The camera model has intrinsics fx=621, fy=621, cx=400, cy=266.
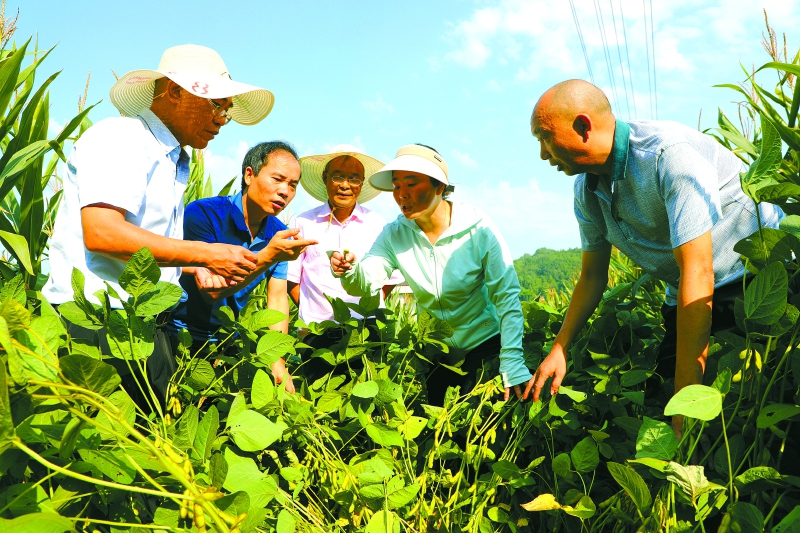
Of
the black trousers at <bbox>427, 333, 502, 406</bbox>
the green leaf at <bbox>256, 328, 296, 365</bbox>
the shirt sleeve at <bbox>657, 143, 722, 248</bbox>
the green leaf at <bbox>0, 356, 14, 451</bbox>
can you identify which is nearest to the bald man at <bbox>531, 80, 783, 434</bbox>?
the shirt sleeve at <bbox>657, 143, 722, 248</bbox>

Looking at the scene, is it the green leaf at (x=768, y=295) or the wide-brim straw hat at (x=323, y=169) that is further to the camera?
the wide-brim straw hat at (x=323, y=169)

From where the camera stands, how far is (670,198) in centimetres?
156

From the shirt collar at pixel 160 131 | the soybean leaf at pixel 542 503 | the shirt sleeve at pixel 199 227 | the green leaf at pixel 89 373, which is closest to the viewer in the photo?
the green leaf at pixel 89 373

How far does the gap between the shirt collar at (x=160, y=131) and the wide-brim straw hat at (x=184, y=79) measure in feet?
0.43

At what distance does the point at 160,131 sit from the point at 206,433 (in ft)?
3.56

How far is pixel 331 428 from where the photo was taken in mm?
1757

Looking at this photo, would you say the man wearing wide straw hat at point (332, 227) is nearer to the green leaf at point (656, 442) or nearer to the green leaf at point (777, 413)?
the green leaf at point (656, 442)

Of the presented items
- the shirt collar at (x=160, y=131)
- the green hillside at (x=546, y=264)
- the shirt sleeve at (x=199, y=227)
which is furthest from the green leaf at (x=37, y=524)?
the green hillside at (x=546, y=264)

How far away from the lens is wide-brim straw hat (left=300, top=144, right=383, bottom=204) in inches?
124

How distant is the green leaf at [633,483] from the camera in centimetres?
110

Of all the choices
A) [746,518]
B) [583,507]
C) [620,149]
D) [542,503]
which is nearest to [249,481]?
[542,503]

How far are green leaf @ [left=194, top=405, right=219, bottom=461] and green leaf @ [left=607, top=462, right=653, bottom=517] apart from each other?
2.29ft

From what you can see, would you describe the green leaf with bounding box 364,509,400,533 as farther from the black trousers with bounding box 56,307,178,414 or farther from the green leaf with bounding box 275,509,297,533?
the black trousers with bounding box 56,307,178,414

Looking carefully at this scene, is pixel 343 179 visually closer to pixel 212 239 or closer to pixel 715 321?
pixel 212 239
